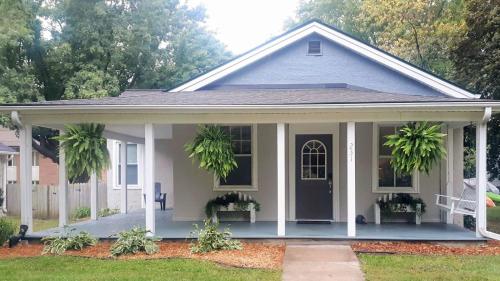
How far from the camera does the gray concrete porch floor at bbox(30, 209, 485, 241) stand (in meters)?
10.5

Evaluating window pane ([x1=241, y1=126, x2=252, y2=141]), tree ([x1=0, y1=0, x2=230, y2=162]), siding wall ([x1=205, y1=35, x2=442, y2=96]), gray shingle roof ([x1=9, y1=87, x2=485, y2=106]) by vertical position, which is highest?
tree ([x1=0, y1=0, x2=230, y2=162])

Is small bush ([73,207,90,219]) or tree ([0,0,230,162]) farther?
tree ([0,0,230,162])

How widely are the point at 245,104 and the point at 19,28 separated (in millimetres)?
14258

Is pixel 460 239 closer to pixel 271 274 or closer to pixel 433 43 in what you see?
pixel 271 274

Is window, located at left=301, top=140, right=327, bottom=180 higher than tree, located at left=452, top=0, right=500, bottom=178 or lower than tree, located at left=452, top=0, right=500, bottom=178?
lower

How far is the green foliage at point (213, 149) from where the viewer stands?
35.9ft

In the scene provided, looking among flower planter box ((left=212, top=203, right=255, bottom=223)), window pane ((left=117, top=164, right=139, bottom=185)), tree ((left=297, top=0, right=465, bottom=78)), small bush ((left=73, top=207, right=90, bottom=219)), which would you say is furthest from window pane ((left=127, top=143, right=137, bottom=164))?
tree ((left=297, top=0, right=465, bottom=78))

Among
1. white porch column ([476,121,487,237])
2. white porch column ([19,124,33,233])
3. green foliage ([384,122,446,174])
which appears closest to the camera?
green foliage ([384,122,446,174])

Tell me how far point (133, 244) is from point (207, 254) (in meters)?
1.36

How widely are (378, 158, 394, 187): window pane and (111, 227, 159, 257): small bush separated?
5.91 meters

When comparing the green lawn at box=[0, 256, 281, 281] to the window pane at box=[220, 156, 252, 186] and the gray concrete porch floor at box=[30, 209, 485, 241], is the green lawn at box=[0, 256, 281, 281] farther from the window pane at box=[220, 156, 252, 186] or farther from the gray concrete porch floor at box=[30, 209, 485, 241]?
the window pane at box=[220, 156, 252, 186]

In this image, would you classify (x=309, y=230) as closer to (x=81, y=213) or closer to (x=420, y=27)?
(x=81, y=213)

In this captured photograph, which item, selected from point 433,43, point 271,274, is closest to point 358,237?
point 271,274

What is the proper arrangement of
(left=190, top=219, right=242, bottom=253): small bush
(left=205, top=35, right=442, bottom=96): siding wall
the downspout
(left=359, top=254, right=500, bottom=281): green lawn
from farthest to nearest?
(left=205, top=35, right=442, bottom=96): siding wall → the downspout → (left=190, top=219, right=242, bottom=253): small bush → (left=359, top=254, right=500, bottom=281): green lawn
